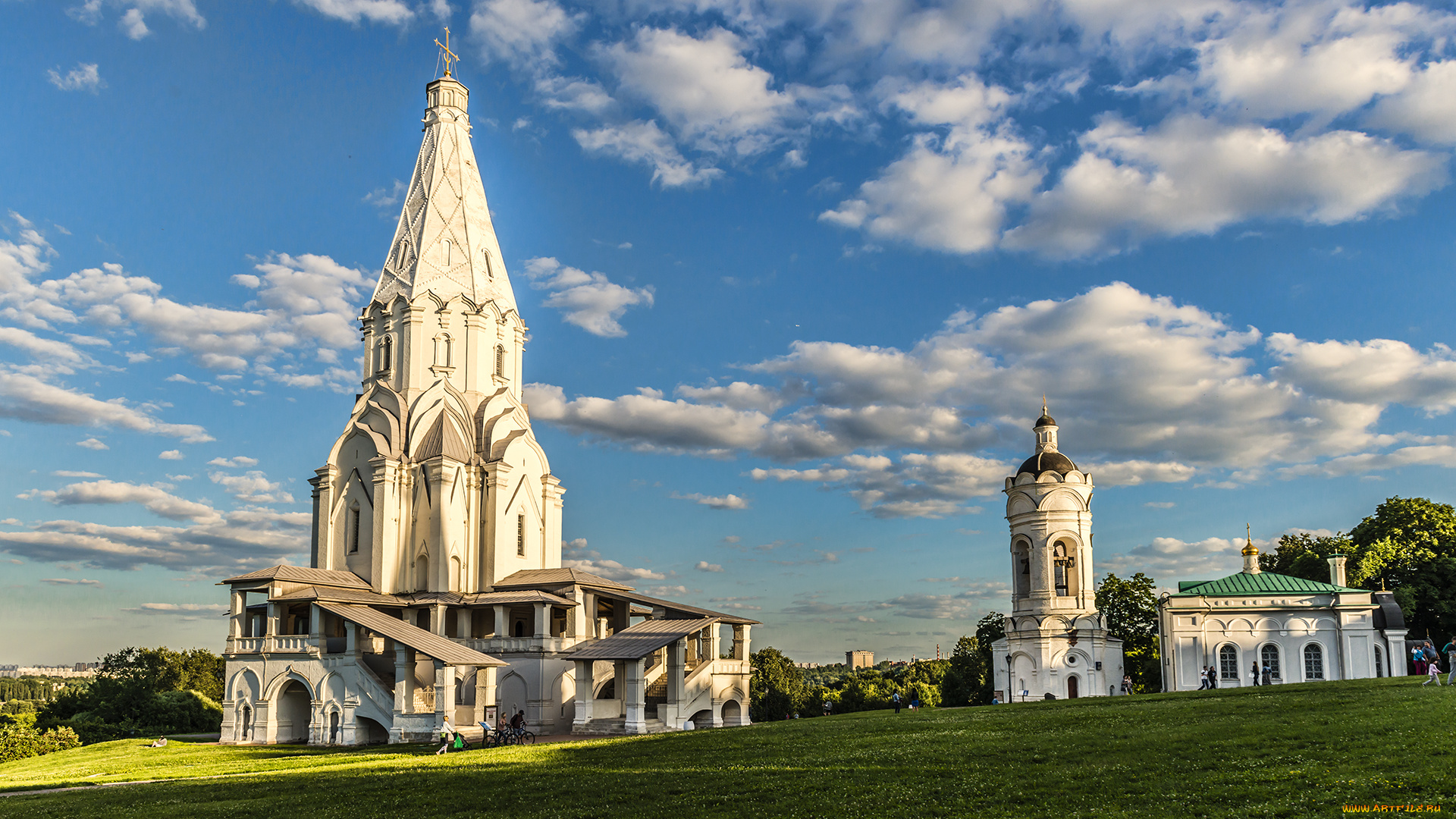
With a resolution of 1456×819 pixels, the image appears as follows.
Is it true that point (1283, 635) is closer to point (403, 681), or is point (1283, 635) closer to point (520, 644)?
point (520, 644)

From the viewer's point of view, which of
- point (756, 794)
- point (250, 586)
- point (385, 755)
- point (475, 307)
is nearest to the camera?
point (756, 794)

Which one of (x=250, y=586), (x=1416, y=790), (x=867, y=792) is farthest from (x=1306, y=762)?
(x=250, y=586)

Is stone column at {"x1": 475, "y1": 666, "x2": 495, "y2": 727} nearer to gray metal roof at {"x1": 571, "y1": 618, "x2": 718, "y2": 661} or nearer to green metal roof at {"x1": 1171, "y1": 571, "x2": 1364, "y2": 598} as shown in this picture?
gray metal roof at {"x1": 571, "y1": 618, "x2": 718, "y2": 661}

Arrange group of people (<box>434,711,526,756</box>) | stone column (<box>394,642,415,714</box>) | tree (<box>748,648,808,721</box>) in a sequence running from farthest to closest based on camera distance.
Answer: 1. tree (<box>748,648,808,721</box>)
2. stone column (<box>394,642,415,714</box>)
3. group of people (<box>434,711,526,756</box>)

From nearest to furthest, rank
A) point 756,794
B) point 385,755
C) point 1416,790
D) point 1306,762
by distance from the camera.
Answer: point 1416,790
point 1306,762
point 756,794
point 385,755

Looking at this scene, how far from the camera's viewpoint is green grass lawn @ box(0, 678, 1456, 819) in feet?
41.6

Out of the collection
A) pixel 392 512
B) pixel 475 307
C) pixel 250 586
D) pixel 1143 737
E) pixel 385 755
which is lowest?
pixel 385 755

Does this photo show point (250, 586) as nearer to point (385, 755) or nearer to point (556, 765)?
point (385, 755)

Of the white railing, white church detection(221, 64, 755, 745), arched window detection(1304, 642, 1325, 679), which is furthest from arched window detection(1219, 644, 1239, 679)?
the white railing

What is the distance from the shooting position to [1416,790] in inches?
452

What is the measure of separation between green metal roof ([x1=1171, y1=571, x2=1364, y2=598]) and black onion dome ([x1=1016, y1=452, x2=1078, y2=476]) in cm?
700

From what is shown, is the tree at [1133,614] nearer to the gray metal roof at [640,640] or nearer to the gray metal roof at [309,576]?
the gray metal roof at [640,640]

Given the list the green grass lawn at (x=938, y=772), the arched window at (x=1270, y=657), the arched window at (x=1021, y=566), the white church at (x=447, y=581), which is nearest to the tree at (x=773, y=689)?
the arched window at (x=1021, y=566)

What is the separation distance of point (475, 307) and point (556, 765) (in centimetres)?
2893
